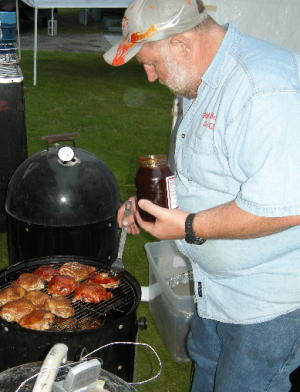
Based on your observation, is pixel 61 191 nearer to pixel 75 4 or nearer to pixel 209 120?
pixel 209 120

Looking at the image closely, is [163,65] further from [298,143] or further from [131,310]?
[131,310]

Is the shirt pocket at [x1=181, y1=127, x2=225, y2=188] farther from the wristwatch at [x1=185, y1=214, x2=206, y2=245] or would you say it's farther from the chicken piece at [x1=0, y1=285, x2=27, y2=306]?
the chicken piece at [x1=0, y1=285, x2=27, y2=306]

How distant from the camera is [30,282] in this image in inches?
153

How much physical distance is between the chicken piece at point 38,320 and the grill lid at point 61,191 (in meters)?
1.06

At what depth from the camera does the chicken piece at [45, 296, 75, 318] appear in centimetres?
365

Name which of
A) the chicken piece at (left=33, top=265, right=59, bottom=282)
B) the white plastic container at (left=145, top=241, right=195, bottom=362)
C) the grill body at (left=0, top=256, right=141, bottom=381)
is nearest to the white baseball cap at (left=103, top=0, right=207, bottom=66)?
the grill body at (left=0, top=256, right=141, bottom=381)

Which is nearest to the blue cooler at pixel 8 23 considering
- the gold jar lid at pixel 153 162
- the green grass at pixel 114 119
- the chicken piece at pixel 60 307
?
the green grass at pixel 114 119

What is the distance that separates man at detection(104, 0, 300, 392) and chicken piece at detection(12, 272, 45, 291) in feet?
3.70

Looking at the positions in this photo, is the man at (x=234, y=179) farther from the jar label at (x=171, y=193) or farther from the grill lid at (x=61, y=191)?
the grill lid at (x=61, y=191)

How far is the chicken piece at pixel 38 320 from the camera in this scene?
3.51 meters

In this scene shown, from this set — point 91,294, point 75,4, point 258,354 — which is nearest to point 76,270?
point 91,294

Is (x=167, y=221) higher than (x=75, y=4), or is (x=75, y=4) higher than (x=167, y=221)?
(x=167, y=221)

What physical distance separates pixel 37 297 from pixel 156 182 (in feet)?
4.44

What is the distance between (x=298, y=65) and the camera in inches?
102
